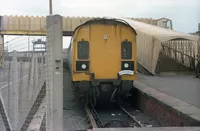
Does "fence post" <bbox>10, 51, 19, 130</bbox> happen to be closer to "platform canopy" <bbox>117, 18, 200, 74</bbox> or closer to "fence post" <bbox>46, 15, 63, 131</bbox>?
"fence post" <bbox>46, 15, 63, 131</bbox>

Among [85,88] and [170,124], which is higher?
[85,88]

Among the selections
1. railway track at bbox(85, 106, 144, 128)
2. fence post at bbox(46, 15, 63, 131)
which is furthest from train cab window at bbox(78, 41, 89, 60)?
fence post at bbox(46, 15, 63, 131)

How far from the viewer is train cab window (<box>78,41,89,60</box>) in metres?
12.4

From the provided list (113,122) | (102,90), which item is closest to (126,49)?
(102,90)

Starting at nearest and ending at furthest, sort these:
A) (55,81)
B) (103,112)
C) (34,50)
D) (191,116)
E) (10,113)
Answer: (55,81), (34,50), (10,113), (191,116), (103,112)

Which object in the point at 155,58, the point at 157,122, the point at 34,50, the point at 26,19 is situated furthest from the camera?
the point at 26,19

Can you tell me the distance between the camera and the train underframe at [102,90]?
41.2 ft

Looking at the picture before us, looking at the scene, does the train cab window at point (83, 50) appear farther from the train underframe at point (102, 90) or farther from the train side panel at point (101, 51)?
the train underframe at point (102, 90)

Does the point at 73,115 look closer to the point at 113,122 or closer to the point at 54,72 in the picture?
the point at 113,122

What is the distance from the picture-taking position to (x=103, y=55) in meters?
12.5

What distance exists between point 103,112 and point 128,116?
139 cm

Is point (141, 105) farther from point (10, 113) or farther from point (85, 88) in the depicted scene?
point (10, 113)

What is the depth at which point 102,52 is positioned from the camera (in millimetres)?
12445

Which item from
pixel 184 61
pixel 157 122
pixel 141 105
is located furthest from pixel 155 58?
pixel 157 122
